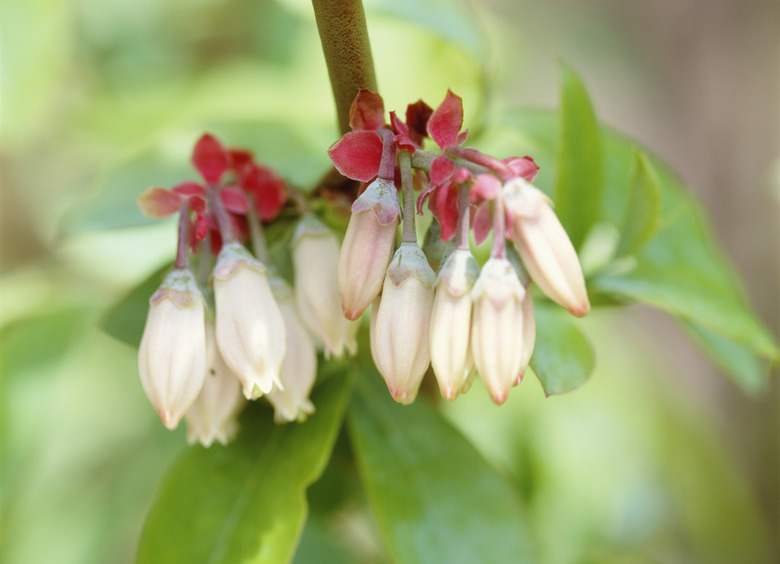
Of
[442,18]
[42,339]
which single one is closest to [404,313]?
[442,18]

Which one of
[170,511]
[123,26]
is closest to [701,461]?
[170,511]

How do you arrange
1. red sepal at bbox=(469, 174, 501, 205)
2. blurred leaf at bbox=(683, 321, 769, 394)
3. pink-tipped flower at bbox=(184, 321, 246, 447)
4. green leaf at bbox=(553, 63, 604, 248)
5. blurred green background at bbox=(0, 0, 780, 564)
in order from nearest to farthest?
red sepal at bbox=(469, 174, 501, 205)
pink-tipped flower at bbox=(184, 321, 246, 447)
green leaf at bbox=(553, 63, 604, 248)
blurred leaf at bbox=(683, 321, 769, 394)
blurred green background at bbox=(0, 0, 780, 564)

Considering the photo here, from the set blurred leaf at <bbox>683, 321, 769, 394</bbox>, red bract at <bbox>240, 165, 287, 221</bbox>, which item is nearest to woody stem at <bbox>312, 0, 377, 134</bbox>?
red bract at <bbox>240, 165, 287, 221</bbox>

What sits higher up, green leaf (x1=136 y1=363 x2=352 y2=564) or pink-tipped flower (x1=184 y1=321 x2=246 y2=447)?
pink-tipped flower (x1=184 y1=321 x2=246 y2=447)

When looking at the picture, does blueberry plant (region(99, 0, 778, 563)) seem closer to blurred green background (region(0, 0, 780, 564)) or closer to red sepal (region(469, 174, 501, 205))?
red sepal (region(469, 174, 501, 205))

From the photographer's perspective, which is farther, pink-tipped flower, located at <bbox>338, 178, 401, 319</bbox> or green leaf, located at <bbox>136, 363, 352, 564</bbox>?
green leaf, located at <bbox>136, 363, 352, 564</bbox>

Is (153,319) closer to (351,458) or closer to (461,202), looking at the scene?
(461,202)

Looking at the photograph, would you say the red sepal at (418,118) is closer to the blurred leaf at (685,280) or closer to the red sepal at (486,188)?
the red sepal at (486,188)
